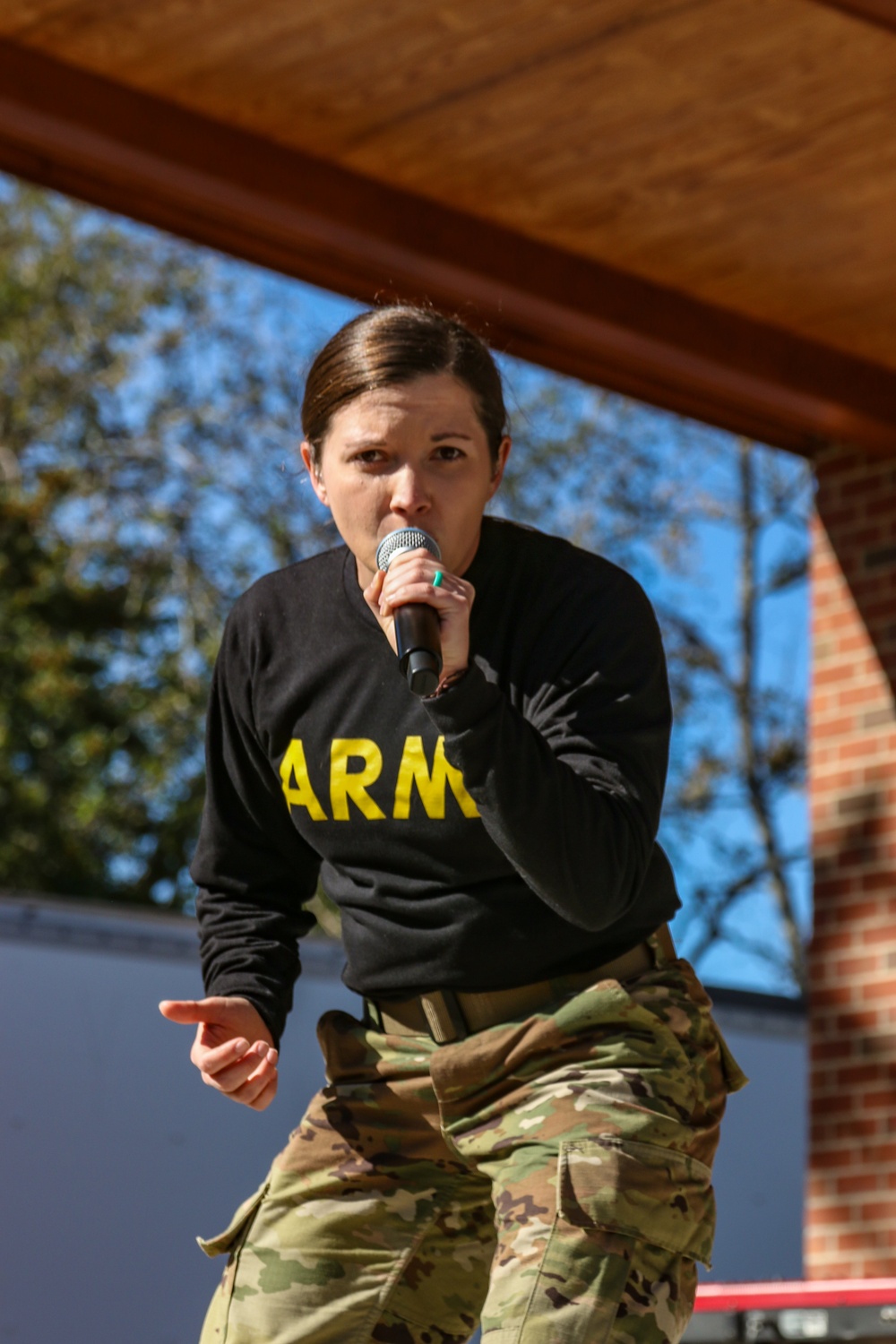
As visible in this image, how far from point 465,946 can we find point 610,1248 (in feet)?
1.25

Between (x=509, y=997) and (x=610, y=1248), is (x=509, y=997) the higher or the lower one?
the higher one

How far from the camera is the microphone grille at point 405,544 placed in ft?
6.76

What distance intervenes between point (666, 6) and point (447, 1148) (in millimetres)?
2789

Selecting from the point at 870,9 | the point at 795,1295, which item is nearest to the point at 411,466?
the point at 870,9

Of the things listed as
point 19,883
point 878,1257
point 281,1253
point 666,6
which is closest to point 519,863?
point 281,1253

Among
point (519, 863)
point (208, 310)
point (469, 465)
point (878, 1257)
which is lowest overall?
point (878, 1257)

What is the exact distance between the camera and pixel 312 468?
239 cm

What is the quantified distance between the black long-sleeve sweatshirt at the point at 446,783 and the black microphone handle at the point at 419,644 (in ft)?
0.21

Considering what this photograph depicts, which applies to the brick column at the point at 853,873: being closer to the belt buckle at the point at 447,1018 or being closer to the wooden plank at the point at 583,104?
the wooden plank at the point at 583,104

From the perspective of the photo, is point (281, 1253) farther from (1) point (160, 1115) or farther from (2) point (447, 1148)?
(1) point (160, 1115)

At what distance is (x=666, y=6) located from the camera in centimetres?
414

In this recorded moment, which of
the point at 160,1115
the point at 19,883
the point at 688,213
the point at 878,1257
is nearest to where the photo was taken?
the point at 688,213

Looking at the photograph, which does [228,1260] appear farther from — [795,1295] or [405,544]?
[795,1295]

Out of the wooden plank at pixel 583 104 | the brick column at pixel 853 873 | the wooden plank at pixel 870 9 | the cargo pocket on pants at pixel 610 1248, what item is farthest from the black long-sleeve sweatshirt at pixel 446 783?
the brick column at pixel 853 873
